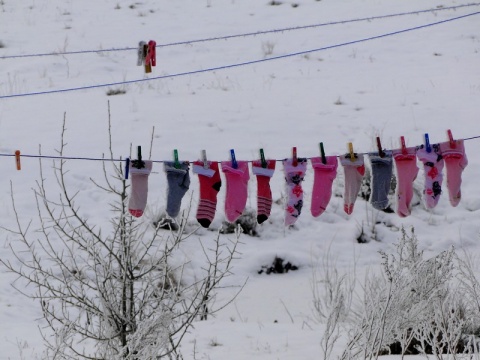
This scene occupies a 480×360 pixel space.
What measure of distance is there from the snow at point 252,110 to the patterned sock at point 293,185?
1.04 metres

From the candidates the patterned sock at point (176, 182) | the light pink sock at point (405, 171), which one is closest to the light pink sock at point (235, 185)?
the patterned sock at point (176, 182)

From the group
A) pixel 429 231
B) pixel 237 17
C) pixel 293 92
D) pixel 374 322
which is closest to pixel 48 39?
pixel 237 17

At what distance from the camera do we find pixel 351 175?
19.1ft

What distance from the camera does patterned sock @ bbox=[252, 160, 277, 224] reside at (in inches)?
222

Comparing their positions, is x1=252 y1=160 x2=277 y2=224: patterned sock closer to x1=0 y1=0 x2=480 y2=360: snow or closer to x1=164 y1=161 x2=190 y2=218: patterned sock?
x1=164 y1=161 x2=190 y2=218: patterned sock

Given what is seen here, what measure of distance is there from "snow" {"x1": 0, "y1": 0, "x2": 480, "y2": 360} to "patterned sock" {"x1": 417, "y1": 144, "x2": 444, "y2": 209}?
1381 mm

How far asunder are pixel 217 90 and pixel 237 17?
11.6 ft

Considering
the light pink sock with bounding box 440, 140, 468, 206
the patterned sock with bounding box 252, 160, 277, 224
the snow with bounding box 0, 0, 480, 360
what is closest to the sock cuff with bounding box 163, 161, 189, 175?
the patterned sock with bounding box 252, 160, 277, 224

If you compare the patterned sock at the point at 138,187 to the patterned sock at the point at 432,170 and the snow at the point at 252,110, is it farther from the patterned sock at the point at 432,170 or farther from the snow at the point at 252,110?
the patterned sock at the point at 432,170

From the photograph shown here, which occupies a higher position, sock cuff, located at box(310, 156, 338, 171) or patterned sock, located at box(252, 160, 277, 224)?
sock cuff, located at box(310, 156, 338, 171)

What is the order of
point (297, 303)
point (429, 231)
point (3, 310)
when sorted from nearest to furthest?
1. point (3, 310)
2. point (297, 303)
3. point (429, 231)

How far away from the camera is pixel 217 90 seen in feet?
39.7

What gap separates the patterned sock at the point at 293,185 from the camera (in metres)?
5.73

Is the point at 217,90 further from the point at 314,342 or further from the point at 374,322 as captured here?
the point at 374,322
